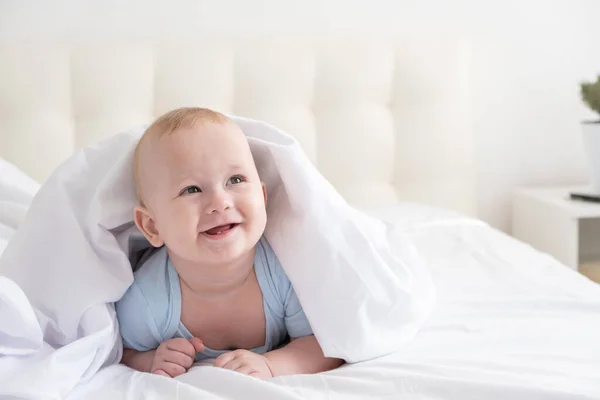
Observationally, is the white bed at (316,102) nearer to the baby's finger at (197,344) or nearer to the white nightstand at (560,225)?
the white nightstand at (560,225)

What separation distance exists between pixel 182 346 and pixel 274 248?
0.68 feet

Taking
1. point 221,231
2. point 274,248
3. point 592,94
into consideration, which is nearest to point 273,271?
point 274,248

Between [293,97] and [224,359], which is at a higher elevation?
[293,97]

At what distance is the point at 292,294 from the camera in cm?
109

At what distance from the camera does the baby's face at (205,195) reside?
0.97 m

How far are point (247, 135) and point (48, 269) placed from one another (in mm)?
360

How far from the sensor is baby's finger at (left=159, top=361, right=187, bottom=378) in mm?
967

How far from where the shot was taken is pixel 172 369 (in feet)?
3.18

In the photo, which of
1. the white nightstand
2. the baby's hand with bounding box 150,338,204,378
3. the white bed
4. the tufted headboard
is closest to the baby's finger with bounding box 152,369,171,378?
the baby's hand with bounding box 150,338,204,378

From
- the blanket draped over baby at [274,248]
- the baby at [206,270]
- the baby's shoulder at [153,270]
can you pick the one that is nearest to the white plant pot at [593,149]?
the blanket draped over baby at [274,248]

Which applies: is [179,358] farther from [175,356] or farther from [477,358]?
[477,358]

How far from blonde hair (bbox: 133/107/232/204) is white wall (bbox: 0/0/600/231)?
126 centimetres

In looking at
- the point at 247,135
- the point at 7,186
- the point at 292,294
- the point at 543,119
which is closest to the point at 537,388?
the point at 292,294

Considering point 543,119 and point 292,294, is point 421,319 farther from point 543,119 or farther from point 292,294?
point 543,119
